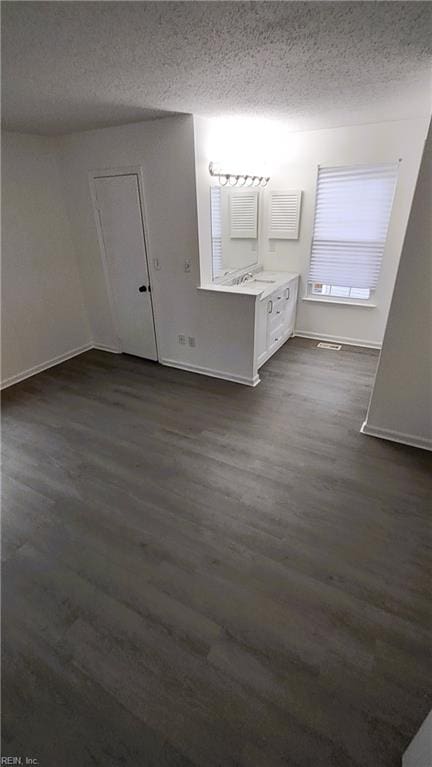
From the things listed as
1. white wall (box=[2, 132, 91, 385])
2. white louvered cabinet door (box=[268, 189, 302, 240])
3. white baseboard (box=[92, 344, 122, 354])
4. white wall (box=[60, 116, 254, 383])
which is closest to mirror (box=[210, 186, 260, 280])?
white louvered cabinet door (box=[268, 189, 302, 240])

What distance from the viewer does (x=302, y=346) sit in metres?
4.44

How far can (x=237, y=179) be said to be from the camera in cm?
360

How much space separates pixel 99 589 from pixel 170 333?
2698mm

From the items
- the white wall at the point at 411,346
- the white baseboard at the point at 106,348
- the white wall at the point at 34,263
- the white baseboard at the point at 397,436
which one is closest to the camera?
the white wall at the point at 411,346

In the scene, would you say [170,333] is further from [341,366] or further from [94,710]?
[94,710]

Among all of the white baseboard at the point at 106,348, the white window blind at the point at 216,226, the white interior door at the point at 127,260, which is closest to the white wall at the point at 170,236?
the white interior door at the point at 127,260

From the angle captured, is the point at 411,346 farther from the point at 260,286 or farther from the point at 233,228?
the point at 233,228

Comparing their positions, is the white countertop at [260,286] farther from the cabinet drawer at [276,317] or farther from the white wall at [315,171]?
the cabinet drawer at [276,317]

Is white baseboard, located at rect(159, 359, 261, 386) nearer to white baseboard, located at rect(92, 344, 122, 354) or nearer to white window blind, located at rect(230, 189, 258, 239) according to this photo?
white baseboard, located at rect(92, 344, 122, 354)

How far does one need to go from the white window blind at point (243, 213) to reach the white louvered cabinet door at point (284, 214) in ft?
0.73

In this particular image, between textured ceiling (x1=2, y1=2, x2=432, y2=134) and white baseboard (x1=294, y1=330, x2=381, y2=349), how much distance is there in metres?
2.43

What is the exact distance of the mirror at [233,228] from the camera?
366 centimetres

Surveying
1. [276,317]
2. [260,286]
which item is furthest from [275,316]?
[260,286]

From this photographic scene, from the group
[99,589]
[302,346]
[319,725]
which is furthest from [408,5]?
[302,346]
